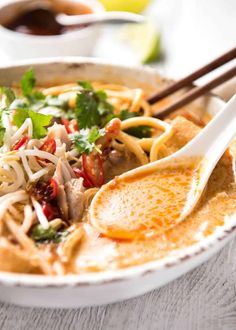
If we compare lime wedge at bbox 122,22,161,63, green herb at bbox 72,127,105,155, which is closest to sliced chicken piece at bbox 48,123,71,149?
green herb at bbox 72,127,105,155

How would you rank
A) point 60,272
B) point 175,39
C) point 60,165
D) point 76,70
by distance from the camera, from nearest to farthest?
point 60,272 < point 60,165 < point 76,70 < point 175,39

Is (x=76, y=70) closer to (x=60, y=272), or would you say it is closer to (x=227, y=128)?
(x=227, y=128)

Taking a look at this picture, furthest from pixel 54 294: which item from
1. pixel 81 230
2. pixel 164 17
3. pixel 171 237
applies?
pixel 164 17

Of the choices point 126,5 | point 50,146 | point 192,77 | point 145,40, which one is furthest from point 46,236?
point 126,5

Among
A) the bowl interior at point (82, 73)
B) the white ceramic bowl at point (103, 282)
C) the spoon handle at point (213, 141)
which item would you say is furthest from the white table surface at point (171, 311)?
the bowl interior at point (82, 73)

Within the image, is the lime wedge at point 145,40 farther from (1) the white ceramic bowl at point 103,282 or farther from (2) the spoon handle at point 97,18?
(1) the white ceramic bowl at point 103,282

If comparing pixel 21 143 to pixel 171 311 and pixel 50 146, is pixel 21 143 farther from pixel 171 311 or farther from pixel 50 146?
pixel 171 311
